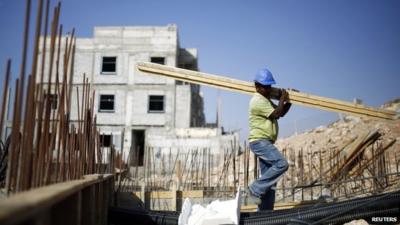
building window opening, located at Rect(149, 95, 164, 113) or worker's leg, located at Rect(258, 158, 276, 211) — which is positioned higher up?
building window opening, located at Rect(149, 95, 164, 113)

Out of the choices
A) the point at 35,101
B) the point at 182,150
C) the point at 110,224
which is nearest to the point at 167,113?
the point at 182,150

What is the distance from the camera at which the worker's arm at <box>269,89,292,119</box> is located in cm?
402

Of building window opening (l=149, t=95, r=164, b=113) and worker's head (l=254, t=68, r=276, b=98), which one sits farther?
building window opening (l=149, t=95, r=164, b=113)

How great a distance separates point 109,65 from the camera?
2264 cm

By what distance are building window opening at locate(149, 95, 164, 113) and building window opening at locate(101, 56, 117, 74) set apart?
A: 3136 mm

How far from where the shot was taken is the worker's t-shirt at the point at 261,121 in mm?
4078

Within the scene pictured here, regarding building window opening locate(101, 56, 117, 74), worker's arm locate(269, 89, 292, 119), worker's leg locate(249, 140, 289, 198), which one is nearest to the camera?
worker's leg locate(249, 140, 289, 198)

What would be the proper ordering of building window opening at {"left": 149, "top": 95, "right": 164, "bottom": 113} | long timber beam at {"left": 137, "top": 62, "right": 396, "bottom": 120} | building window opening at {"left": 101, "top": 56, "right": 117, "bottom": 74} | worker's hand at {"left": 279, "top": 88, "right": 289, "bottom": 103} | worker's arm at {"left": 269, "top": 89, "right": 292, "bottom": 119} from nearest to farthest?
worker's arm at {"left": 269, "top": 89, "right": 292, "bottom": 119}
worker's hand at {"left": 279, "top": 88, "right": 289, "bottom": 103}
long timber beam at {"left": 137, "top": 62, "right": 396, "bottom": 120}
building window opening at {"left": 149, "top": 95, "right": 164, "bottom": 113}
building window opening at {"left": 101, "top": 56, "right": 117, "bottom": 74}

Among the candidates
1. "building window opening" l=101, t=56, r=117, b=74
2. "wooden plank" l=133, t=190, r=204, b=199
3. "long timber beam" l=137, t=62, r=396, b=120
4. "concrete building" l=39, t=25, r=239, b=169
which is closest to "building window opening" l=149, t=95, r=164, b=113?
"concrete building" l=39, t=25, r=239, b=169

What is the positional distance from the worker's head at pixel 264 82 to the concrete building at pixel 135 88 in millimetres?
16809

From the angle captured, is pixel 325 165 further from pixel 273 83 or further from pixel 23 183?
pixel 23 183

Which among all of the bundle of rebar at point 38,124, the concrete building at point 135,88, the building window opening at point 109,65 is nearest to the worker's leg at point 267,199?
the bundle of rebar at point 38,124

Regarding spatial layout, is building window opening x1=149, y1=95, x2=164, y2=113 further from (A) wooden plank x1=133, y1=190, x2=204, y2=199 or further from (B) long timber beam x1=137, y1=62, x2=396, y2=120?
(B) long timber beam x1=137, y1=62, x2=396, y2=120

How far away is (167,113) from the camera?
854 inches
